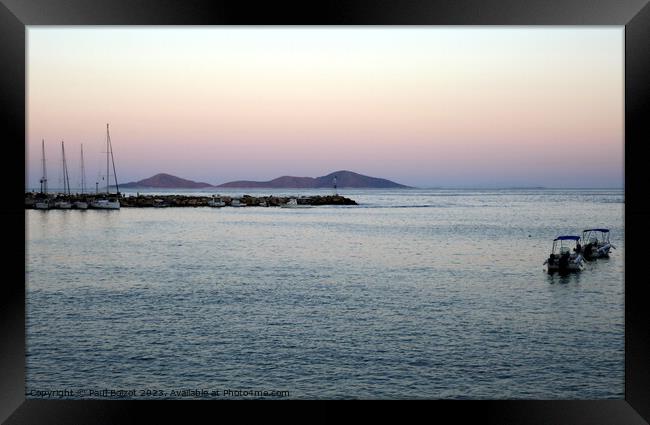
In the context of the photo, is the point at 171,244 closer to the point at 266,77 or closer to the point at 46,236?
the point at 46,236

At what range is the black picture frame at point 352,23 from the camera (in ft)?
9.20

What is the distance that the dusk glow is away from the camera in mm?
44312

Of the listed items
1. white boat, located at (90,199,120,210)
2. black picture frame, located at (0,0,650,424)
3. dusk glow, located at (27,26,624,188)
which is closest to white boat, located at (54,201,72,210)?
white boat, located at (90,199,120,210)

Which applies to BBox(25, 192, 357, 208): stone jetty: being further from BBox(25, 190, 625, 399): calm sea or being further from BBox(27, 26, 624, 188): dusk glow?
BBox(25, 190, 625, 399): calm sea

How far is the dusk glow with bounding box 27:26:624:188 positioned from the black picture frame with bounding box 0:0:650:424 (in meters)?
37.8

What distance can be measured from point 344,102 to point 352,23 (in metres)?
49.0

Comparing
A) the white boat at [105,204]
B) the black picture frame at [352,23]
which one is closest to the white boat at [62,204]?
the white boat at [105,204]

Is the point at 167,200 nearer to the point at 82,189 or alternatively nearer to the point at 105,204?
the point at 105,204

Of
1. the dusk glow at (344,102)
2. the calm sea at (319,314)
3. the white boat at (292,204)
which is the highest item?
the dusk glow at (344,102)

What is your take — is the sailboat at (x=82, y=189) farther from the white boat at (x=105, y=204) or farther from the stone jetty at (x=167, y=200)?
the white boat at (x=105, y=204)

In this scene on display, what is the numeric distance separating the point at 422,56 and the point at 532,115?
1055 cm

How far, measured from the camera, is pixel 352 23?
9.73 ft

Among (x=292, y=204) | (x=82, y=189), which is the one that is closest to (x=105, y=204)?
(x=82, y=189)

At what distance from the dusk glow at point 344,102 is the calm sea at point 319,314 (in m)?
11.6
